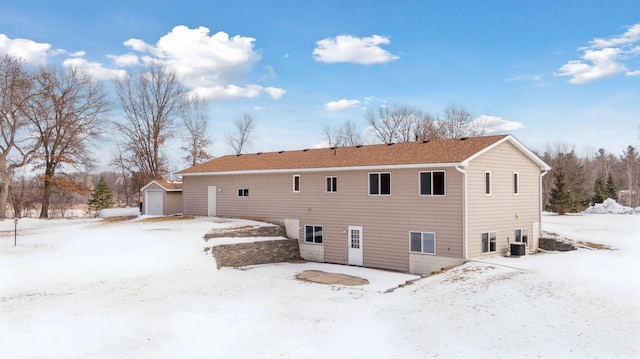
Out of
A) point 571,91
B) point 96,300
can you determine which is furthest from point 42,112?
point 571,91

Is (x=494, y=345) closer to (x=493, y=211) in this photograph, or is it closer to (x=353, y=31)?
(x=493, y=211)

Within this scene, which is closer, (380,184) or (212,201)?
(380,184)

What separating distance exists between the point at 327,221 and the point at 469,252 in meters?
7.48

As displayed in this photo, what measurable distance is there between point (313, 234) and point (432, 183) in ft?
24.0

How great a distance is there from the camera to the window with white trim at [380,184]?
20.7 m

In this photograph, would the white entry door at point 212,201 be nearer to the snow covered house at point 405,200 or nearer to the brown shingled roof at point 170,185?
the snow covered house at point 405,200

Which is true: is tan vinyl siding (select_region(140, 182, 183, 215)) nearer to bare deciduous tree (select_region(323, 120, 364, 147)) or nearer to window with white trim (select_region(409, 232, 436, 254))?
window with white trim (select_region(409, 232, 436, 254))

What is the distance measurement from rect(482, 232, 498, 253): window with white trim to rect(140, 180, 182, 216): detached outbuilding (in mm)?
21287

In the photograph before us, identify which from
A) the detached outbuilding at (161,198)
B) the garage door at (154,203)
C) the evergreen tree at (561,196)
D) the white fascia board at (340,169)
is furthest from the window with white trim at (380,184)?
the evergreen tree at (561,196)

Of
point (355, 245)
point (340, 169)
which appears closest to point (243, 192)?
point (340, 169)

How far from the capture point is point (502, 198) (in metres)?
20.1

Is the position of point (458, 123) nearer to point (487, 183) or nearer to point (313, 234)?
point (487, 183)

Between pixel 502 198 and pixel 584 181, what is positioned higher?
pixel 584 181

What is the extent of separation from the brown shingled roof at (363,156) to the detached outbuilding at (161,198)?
273 centimetres
